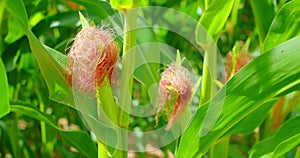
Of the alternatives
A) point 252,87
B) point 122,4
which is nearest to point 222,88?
point 252,87

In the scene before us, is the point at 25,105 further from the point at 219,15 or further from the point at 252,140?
the point at 252,140

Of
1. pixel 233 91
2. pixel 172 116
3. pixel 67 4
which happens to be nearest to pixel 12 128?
pixel 67 4

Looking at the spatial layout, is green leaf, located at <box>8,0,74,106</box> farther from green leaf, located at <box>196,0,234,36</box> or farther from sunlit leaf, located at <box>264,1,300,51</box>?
sunlit leaf, located at <box>264,1,300,51</box>

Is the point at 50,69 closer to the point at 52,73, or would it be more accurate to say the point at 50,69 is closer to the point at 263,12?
the point at 52,73

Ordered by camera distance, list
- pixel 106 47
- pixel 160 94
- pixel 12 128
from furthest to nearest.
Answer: pixel 12 128, pixel 160 94, pixel 106 47

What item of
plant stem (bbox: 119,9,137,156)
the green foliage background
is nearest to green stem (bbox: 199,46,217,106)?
the green foliage background

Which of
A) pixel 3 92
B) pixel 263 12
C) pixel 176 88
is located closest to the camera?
pixel 3 92
